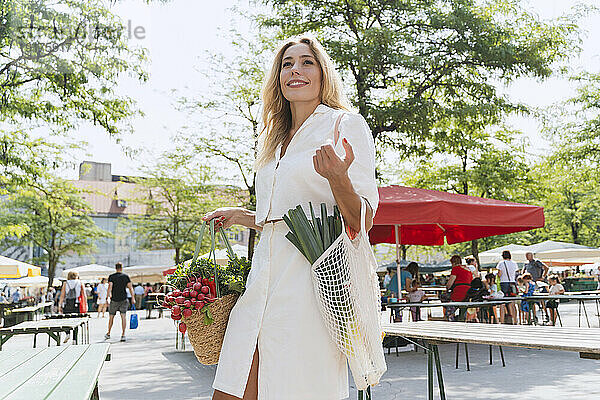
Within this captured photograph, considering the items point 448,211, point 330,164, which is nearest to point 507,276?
point 448,211

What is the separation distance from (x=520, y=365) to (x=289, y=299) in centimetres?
766

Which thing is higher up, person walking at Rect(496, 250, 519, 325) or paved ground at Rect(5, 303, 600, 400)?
person walking at Rect(496, 250, 519, 325)

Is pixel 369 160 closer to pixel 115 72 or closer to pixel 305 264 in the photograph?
pixel 305 264

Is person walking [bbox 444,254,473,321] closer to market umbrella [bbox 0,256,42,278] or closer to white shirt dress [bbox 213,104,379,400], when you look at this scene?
white shirt dress [bbox 213,104,379,400]

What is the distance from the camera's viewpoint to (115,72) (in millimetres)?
13211

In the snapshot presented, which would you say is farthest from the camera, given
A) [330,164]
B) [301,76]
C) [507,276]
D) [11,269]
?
[11,269]

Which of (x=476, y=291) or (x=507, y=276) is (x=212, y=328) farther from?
(x=507, y=276)

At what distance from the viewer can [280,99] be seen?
2.46m

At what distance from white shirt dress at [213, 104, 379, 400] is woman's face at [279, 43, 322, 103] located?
6.7 inches

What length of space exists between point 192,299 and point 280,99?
877 millimetres

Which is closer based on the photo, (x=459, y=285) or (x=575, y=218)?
(x=459, y=285)

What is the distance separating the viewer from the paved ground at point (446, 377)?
664 cm

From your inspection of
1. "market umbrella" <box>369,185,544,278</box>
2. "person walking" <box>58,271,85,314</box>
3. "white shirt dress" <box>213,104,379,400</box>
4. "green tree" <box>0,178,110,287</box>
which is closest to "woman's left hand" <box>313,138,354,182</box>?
"white shirt dress" <box>213,104,379,400</box>

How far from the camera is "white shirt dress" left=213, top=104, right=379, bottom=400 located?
74.4 inches
